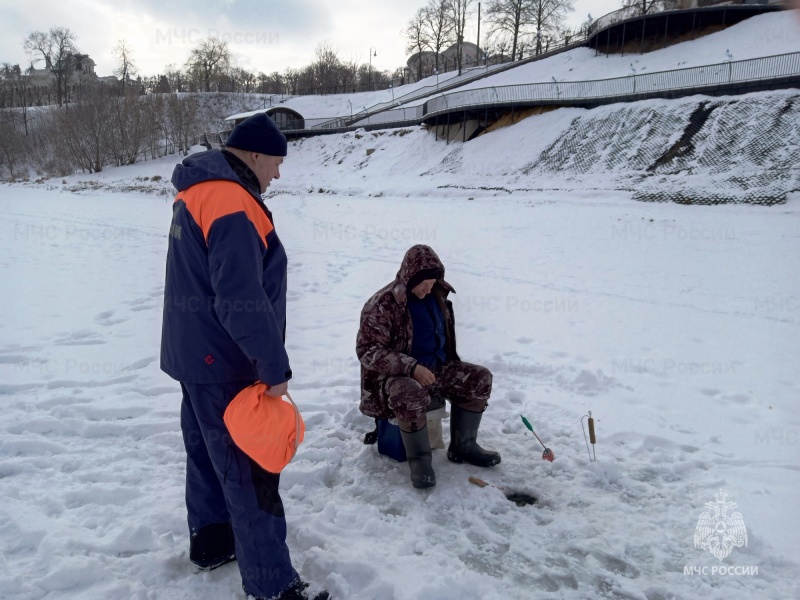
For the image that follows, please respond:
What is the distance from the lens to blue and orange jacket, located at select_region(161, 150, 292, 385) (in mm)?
2098

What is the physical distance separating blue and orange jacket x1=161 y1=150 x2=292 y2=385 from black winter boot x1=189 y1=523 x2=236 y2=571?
2.79ft

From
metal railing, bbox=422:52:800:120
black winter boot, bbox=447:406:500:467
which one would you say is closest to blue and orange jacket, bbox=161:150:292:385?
black winter boot, bbox=447:406:500:467

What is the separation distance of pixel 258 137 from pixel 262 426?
4.03ft

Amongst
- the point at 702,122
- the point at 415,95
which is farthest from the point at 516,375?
the point at 415,95

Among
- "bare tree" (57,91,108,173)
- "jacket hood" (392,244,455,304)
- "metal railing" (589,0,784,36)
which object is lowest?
"jacket hood" (392,244,455,304)

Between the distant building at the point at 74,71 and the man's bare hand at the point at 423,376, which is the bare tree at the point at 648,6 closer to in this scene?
the man's bare hand at the point at 423,376

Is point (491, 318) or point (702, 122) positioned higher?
point (702, 122)

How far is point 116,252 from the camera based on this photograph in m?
11.1

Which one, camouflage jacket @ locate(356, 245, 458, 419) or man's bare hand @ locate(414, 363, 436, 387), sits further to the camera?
camouflage jacket @ locate(356, 245, 458, 419)

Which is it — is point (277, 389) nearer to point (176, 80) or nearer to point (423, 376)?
point (423, 376)

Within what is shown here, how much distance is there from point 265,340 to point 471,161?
26733mm

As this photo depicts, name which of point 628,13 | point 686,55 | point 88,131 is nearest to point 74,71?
point 88,131

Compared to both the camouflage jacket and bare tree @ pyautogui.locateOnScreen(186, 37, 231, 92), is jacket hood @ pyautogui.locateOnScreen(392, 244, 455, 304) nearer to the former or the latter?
the camouflage jacket

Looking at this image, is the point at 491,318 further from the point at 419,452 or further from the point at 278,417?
the point at 278,417
